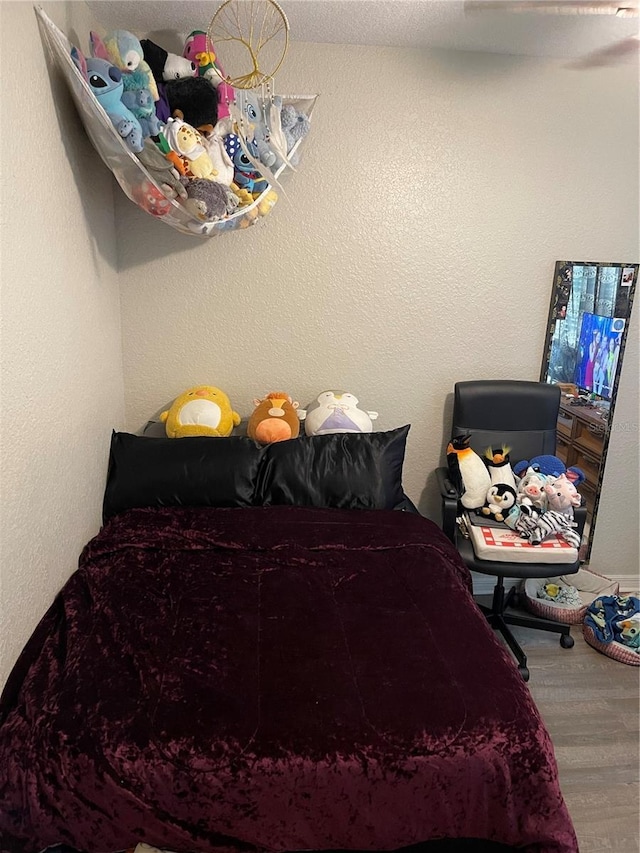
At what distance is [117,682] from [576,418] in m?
2.38

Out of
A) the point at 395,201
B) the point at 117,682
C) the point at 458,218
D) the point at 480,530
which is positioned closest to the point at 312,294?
the point at 395,201

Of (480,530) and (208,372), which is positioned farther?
(208,372)

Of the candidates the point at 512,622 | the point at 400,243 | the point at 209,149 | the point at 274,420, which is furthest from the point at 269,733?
A: the point at 400,243

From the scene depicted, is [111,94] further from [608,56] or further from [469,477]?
[608,56]

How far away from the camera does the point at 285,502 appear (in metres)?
2.44

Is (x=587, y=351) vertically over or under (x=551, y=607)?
over

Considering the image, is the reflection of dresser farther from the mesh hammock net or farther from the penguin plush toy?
the mesh hammock net

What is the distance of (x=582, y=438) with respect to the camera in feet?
9.68

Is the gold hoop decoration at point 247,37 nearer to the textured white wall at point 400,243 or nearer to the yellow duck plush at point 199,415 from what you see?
the textured white wall at point 400,243

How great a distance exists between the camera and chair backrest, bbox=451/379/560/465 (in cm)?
273

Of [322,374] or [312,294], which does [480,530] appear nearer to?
[322,374]

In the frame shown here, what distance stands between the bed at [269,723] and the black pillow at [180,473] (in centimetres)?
45

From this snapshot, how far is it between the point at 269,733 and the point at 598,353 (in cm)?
233

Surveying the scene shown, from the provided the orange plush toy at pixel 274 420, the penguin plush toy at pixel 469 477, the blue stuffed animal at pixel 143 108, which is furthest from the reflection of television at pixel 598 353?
the blue stuffed animal at pixel 143 108
